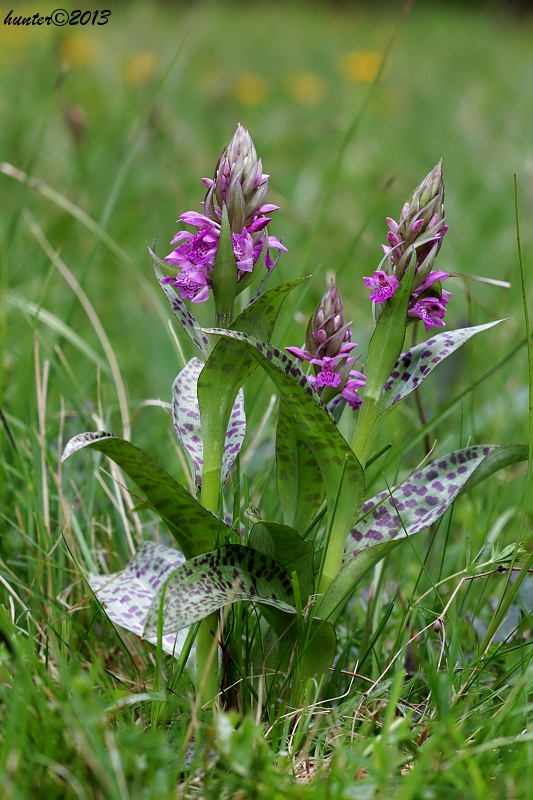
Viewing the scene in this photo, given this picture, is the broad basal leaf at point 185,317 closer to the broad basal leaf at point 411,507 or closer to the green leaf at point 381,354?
the green leaf at point 381,354

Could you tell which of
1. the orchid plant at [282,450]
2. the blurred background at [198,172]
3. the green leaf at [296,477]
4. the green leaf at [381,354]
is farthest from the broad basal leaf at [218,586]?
the blurred background at [198,172]

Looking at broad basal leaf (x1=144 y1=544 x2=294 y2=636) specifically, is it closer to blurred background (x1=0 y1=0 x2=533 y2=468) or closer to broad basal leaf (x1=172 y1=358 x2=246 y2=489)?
broad basal leaf (x1=172 y1=358 x2=246 y2=489)

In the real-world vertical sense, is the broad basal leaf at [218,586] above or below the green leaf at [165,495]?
below

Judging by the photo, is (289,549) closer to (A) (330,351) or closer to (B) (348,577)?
(B) (348,577)

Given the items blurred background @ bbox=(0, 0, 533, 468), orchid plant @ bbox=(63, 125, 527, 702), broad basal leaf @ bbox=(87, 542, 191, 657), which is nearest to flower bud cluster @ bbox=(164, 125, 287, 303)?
orchid plant @ bbox=(63, 125, 527, 702)

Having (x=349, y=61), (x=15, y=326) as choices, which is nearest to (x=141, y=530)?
(x=15, y=326)

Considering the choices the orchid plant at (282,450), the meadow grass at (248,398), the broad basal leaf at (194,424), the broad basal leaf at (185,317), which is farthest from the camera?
the broad basal leaf at (194,424)
